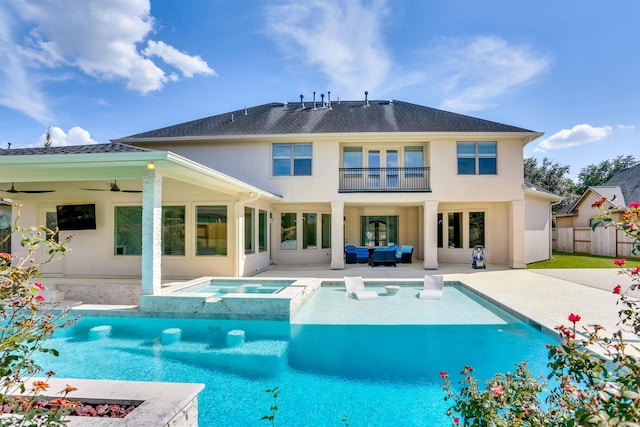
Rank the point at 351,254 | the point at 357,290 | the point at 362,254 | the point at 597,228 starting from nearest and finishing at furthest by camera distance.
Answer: the point at 357,290, the point at 351,254, the point at 362,254, the point at 597,228

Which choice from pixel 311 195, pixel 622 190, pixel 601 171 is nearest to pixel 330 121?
pixel 311 195

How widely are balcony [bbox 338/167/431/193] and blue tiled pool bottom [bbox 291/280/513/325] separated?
6.49m

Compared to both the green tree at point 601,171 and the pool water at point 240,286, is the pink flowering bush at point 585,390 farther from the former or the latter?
the green tree at point 601,171

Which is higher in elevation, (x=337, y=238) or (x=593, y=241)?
(x=337, y=238)

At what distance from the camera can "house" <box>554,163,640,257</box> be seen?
21.8 metres

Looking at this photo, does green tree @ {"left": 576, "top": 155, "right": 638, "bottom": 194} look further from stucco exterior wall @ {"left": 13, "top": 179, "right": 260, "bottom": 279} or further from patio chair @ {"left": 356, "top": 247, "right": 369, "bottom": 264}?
stucco exterior wall @ {"left": 13, "top": 179, "right": 260, "bottom": 279}

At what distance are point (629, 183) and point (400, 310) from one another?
29718 mm

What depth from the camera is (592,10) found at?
11516mm

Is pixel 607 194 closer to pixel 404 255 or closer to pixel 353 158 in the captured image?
pixel 404 255

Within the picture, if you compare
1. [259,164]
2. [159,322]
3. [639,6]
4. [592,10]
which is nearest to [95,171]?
[159,322]

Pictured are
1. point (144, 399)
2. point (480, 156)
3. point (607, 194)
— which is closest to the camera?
point (144, 399)

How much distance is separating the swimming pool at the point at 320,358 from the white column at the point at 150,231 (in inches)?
38.0

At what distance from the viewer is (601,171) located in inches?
1900

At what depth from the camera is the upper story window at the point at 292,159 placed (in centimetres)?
1625
